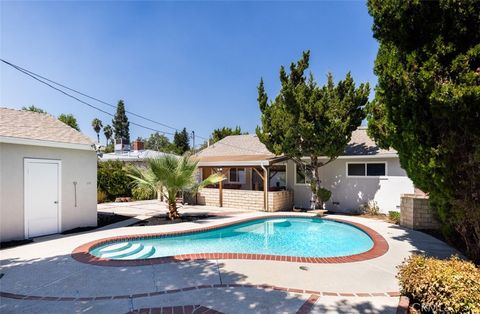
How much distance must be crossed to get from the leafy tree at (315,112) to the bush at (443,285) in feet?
35.8

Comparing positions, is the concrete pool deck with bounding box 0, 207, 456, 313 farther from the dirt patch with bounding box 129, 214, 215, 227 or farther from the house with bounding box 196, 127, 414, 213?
the house with bounding box 196, 127, 414, 213

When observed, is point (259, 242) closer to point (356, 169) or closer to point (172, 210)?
point (172, 210)

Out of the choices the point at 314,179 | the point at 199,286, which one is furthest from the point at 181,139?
the point at 199,286

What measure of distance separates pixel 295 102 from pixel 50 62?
13.7m

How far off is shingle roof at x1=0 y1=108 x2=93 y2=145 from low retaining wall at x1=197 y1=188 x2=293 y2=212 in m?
10.0

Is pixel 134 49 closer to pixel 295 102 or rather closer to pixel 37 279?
pixel 295 102

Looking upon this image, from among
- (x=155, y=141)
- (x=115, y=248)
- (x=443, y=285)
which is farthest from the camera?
(x=155, y=141)

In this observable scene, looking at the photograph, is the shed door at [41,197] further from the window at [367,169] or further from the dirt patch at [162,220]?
the window at [367,169]

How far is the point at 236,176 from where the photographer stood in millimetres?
27078

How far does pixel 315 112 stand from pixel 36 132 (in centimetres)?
1362

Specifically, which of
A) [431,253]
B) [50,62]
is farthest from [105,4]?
[431,253]

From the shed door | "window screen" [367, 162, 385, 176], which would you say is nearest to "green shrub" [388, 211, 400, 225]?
"window screen" [367, 162, 385, 176]

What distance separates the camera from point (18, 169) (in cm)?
1013

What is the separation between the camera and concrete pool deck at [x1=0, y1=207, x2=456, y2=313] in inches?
195
